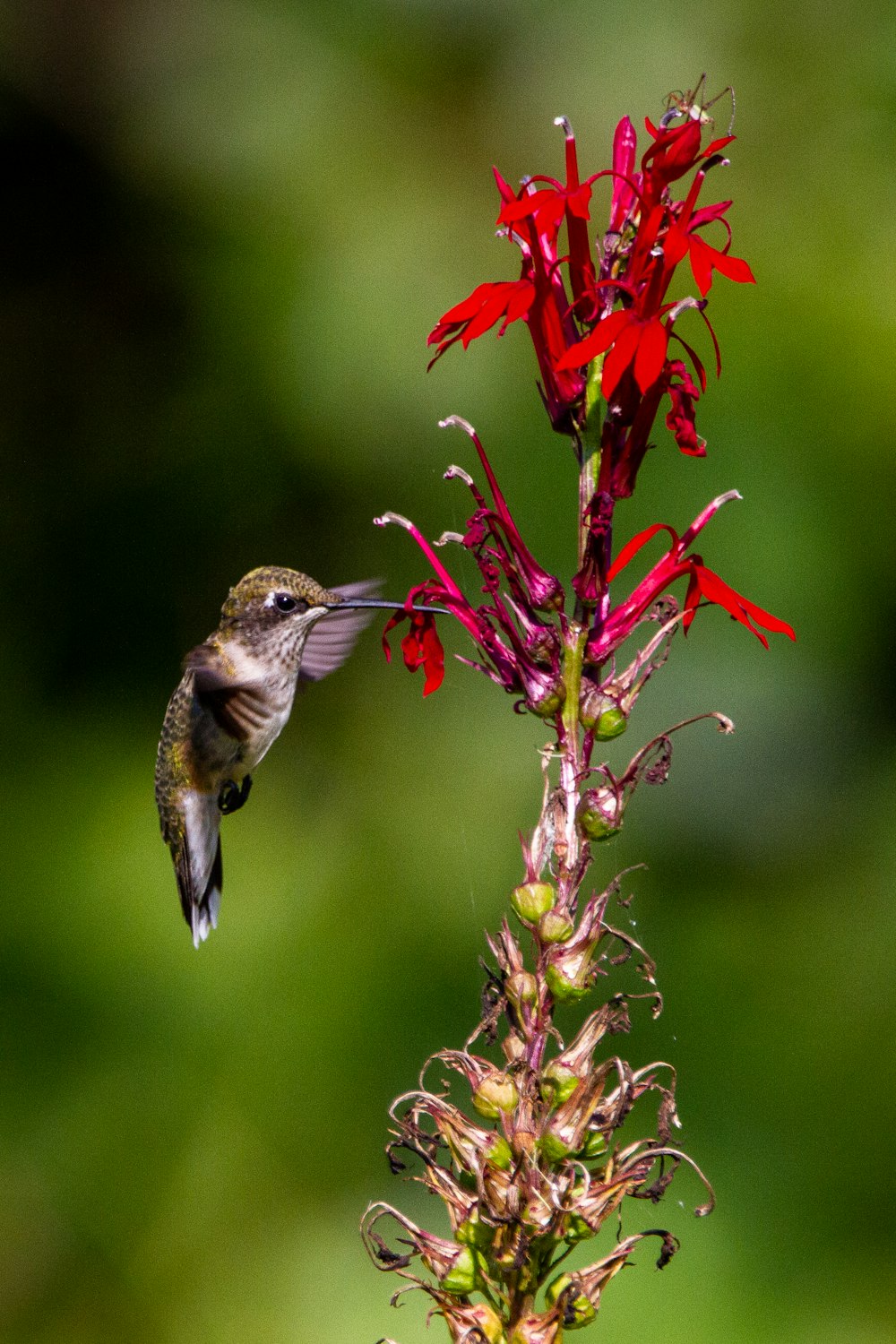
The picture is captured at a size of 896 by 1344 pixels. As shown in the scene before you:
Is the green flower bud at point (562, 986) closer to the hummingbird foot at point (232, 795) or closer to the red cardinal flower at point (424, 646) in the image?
the red cardinal flower at point (424, 646)

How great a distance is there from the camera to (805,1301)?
8.72ft

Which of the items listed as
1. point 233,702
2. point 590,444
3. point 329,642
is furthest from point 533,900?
point 329,642

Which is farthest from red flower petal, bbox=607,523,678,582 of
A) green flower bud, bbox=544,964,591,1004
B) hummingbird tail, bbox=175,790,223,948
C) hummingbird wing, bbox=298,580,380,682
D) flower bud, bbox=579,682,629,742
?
hummingbird tail, bbox=175,790,223,948

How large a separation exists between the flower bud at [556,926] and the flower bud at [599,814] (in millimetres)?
76

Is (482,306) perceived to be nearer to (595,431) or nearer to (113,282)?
→ (595,431)

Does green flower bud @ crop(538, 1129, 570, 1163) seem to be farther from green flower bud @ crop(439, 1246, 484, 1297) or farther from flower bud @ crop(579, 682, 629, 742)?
flower bud @ crop(579, 682, 629, 742)

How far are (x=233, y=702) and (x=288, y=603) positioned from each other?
0.19m

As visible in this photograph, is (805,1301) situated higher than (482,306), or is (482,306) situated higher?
(482,306)

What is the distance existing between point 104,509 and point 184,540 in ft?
0.63

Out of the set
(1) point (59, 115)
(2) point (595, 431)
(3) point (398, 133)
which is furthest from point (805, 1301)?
(1) point (59, 115)

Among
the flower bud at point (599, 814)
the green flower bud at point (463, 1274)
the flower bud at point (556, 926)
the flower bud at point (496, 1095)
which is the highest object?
the flower bud at point (599, 814)

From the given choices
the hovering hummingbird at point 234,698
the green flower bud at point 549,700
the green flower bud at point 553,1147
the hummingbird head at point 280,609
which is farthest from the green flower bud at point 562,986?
the hummingbird head at point 280,609

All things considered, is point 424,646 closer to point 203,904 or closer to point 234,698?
point 234,698

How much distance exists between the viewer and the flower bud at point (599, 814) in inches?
47.9
